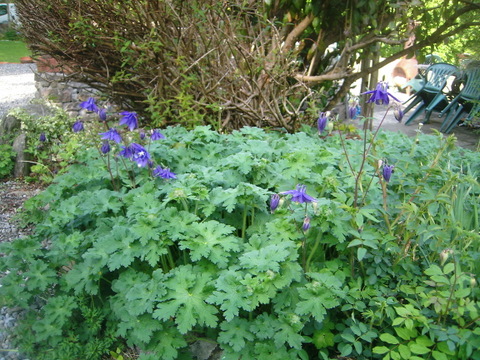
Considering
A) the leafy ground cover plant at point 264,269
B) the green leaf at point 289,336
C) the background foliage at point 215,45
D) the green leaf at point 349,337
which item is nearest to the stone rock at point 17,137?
the background foliage at point 215,45

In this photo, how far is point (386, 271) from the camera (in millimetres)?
2041

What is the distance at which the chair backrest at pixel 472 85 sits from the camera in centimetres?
645

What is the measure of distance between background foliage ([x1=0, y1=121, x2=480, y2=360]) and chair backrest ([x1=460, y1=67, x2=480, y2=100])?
179 inches

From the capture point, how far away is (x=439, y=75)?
761 centimetres

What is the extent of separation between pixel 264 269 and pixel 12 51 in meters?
17.6

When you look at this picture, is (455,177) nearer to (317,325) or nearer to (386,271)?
(386,271)

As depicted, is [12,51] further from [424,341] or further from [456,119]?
[424,341]

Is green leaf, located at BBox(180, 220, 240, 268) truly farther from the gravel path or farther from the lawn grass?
the lawn grass

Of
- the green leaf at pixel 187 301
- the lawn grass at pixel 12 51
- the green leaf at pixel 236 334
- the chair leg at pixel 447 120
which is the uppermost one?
the green leaf at pixel 187 301

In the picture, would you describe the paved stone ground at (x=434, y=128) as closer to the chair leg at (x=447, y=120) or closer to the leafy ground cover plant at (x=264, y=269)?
the chair leg at (x=447, y=120)

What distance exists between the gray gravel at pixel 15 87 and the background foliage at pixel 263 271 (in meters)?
4.64

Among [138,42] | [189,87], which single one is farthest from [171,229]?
[138,42]

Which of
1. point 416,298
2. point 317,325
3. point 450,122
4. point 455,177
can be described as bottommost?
point 450,122

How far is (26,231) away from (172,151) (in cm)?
144
